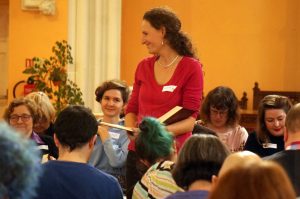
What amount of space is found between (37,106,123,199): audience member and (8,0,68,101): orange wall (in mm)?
4199

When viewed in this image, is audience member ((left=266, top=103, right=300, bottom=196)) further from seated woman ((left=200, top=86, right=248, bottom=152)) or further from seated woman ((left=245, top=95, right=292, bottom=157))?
seated woman ((left=200, top=86, right=248, bottom=152))

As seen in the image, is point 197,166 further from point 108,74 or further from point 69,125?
point 108,74

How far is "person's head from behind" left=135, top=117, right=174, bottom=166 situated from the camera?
2804 mm

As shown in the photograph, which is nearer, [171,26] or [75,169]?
[75,169]

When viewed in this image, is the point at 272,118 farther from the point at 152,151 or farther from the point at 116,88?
the point at 152,151

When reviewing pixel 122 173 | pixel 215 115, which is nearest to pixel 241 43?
pixel 215 115

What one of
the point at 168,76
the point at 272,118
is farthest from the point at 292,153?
the point at 272,118

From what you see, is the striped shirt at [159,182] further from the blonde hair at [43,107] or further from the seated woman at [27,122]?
the blonde hair at [43,107]

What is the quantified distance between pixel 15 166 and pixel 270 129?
285cm

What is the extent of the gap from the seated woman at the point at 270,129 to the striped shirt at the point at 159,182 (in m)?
1.55

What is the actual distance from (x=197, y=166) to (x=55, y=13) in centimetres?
481

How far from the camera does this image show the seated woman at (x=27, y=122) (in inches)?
154

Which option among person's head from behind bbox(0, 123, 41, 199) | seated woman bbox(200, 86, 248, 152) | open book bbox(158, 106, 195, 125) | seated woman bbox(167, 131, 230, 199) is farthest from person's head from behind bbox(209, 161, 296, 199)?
seated woman bbox(200, 86, 248, 152)

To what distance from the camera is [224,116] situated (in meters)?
4.56
